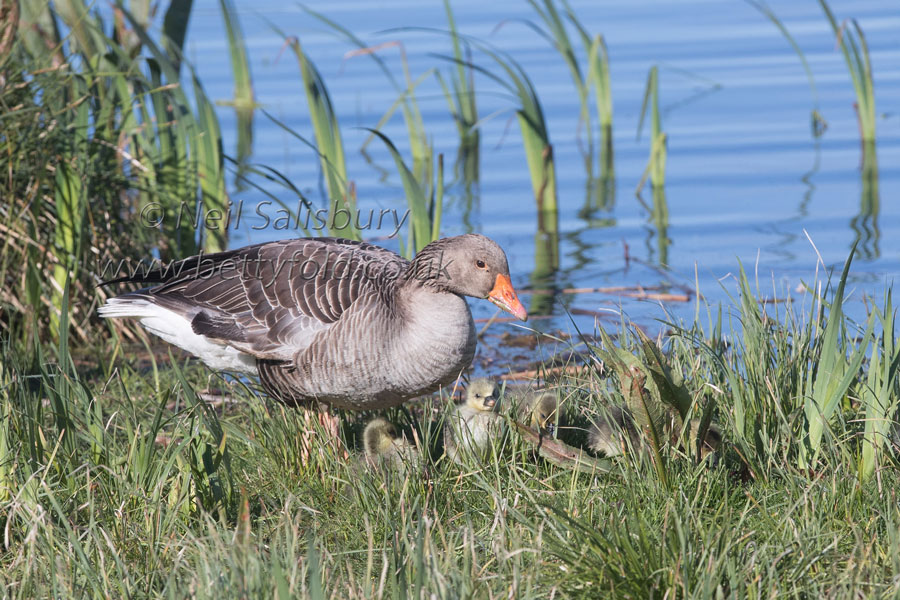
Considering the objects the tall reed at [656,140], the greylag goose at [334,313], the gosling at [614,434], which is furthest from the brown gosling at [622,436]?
the tall reed at [656,140]

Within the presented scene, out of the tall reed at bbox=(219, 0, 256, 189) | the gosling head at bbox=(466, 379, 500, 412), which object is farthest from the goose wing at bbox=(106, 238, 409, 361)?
the tall reed at bbox=(219, 0, 256, 189)

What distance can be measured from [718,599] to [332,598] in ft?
3.41

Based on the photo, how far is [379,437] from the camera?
461cm

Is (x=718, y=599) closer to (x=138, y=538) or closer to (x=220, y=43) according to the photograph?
(x=138, y=538)

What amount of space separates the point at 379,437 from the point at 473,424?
45 cm

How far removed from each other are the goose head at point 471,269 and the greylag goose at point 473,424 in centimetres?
39

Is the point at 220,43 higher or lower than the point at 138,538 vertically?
higher

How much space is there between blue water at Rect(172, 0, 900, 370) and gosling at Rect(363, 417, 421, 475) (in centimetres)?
196

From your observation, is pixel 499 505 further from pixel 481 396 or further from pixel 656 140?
pixel 656 140

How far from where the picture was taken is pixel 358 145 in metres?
12.5

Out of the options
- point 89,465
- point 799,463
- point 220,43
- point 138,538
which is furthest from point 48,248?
point 220,43

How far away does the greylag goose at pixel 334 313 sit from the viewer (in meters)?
4.63

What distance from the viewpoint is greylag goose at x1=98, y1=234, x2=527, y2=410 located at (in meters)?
4.63

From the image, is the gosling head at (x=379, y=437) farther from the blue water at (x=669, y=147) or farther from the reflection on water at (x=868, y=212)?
the reflection on water at (x=868, y=212)
